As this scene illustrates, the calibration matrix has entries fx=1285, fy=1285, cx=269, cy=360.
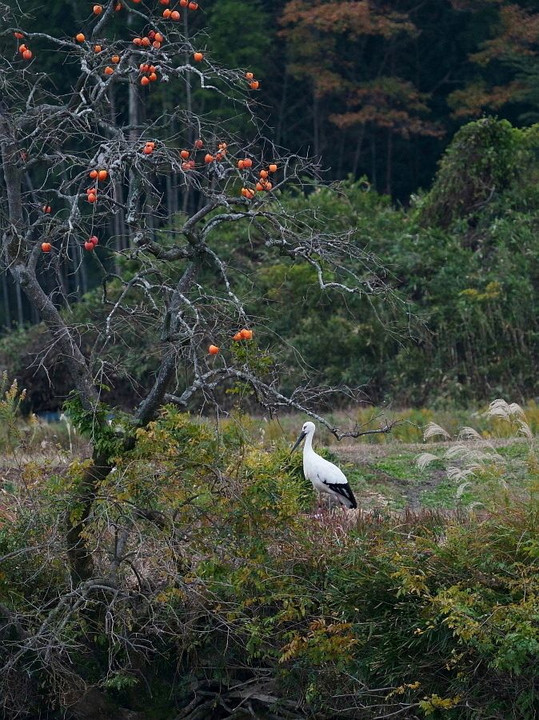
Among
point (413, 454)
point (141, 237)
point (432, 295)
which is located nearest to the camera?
point (141, 237)

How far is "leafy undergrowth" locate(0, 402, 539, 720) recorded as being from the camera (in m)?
8.28

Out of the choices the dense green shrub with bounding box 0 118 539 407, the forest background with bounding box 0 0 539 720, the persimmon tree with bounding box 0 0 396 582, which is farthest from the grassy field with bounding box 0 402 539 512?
the dense green shrub with bounding box 0 118 539 407

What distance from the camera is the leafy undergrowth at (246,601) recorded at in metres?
8.28

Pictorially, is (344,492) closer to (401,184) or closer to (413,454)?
(413,454)

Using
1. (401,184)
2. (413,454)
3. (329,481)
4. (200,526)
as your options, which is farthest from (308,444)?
(401,184)

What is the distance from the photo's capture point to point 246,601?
856 centimetres

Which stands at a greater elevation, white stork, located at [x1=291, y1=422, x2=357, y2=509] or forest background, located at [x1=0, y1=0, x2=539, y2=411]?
white stork, located at [x1=291, y1=422, x2=357, y2=509]

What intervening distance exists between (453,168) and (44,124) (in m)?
14.4

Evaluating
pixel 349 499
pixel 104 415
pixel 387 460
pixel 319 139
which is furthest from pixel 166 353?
pixel 319 139

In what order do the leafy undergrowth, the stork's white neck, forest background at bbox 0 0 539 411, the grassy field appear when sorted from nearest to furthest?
the leafy undergrowth → the grassy field → the stork's white neck → forest background at bbox 0 0 539 411

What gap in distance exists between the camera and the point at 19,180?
9.10m

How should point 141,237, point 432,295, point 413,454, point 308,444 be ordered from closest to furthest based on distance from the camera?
1. point 141,237
2. point 308,444
3. point 413,454
4. point 432,295

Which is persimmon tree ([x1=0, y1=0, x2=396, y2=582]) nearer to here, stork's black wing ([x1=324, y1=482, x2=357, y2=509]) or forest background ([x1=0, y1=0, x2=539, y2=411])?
forest background ([x1=0, y1=0, x2=539, y2=411])

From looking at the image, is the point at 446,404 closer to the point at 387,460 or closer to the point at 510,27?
the point at 387,460
